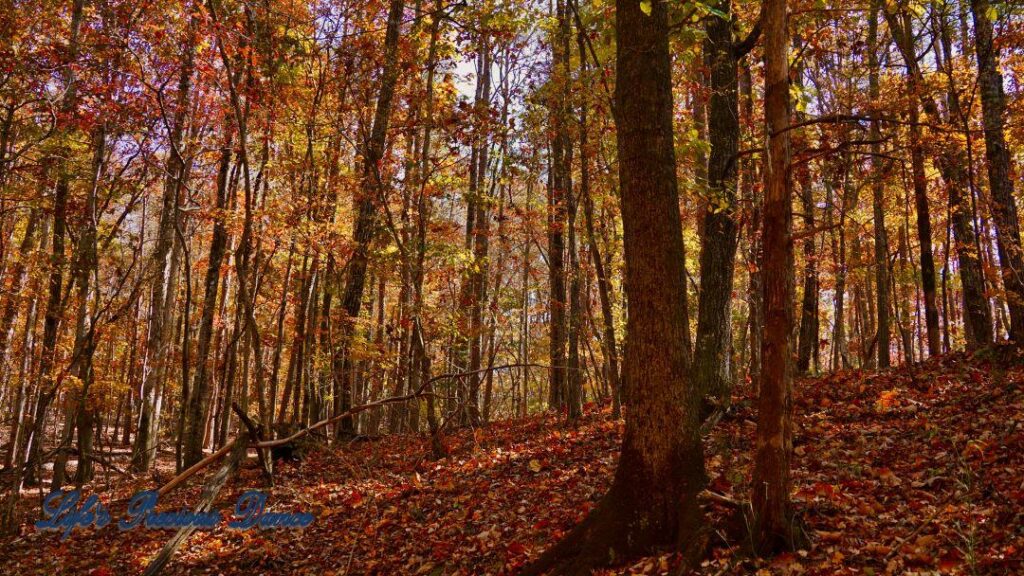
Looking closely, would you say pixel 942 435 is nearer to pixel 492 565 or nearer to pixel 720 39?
pixel 492 565

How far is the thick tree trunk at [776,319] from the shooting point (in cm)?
409

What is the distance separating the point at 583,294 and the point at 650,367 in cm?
1162

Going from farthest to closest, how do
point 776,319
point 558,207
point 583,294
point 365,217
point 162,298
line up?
point 583,294 → point 162,298 → point 558,207 → point 365,217 → point 776,319

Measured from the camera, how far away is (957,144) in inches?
337

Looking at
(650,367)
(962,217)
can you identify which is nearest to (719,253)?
(650,367)

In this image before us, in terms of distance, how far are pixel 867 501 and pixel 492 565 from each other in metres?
3.43

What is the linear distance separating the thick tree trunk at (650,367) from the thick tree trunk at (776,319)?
608 millimetres

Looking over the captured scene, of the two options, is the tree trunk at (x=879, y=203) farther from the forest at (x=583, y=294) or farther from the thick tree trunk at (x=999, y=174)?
the thick tree trunk at (x=999, y=174)

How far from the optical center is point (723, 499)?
14.5 ft

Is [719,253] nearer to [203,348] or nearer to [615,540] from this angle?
[615,540]

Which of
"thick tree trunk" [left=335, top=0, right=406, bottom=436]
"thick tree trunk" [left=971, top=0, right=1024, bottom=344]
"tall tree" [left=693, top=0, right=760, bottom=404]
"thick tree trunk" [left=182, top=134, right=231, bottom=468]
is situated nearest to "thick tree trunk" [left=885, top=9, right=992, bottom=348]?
"thick tree trunk" [left=971, top=0, right=1024, bottom=344]

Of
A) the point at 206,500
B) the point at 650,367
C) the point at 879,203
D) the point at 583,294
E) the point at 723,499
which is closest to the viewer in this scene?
the point at 723,499

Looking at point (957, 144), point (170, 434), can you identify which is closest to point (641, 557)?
point (957, 144)

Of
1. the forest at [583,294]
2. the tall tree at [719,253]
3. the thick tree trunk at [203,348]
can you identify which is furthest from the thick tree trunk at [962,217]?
the thick tree trunk at [203,348]
